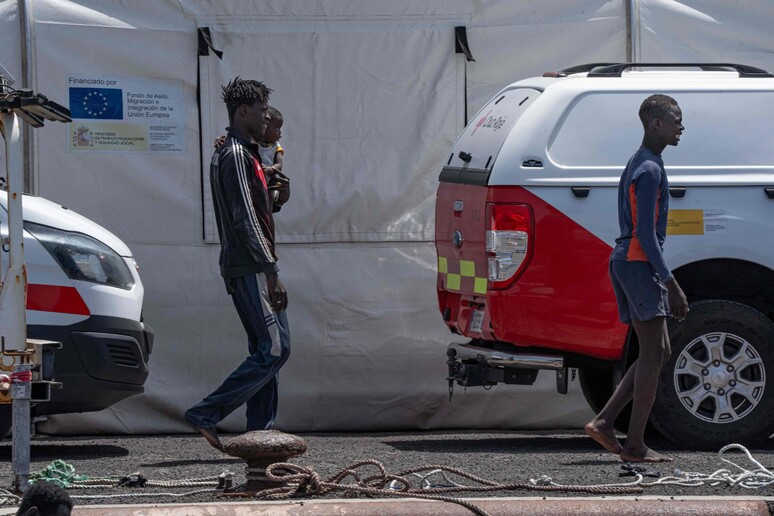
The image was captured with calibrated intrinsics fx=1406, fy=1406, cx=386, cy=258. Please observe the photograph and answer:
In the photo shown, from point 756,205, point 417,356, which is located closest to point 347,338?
point 417,356

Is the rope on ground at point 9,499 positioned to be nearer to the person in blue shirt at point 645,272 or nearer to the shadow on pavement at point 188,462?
the shadow on pavement at point 188,462

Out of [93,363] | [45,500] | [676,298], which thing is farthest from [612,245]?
[45,500]

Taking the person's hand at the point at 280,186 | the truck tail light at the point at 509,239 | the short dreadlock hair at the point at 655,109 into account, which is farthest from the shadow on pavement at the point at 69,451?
the short dreadlock hair at the point at 655,109

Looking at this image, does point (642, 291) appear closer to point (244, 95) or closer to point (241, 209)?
point (241, 209)

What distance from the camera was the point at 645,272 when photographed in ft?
22.6

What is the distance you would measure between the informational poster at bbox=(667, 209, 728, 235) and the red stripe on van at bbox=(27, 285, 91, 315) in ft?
10.7

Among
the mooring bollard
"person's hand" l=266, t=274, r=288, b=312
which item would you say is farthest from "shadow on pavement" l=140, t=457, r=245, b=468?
the mooring bollard

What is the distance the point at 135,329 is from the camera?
8023 millimetres

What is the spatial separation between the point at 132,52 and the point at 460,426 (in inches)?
135

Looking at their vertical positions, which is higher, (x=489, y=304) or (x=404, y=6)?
(x=404, y=6)

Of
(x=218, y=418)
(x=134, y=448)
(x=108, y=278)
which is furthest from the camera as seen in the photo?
(x=134, y=448)

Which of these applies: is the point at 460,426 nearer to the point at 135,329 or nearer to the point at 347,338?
the point at 347,338

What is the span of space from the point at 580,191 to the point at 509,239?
0.48 meters

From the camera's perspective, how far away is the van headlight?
7766 mm
